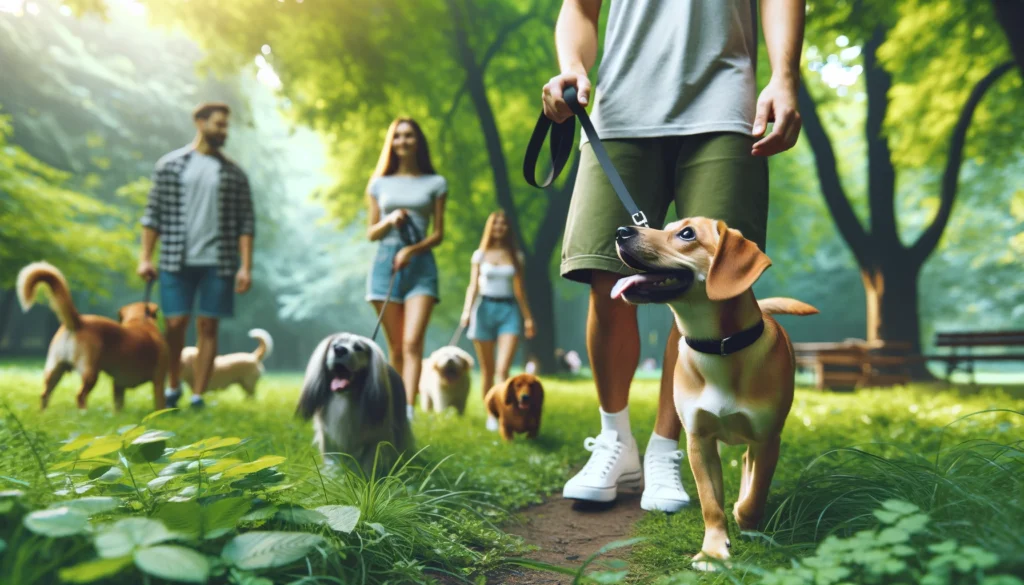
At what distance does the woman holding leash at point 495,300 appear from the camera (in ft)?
22.6

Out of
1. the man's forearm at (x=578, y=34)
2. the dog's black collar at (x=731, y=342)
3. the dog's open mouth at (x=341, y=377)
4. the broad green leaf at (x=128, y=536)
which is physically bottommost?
the broad green leaf at (x=128, y=536)

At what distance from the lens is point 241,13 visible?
10328 mm

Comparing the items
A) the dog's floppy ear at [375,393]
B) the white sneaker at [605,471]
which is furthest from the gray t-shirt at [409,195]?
the white sneaker at [605,471]

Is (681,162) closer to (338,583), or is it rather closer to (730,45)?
(730,45)

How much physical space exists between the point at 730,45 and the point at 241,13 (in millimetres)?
9776

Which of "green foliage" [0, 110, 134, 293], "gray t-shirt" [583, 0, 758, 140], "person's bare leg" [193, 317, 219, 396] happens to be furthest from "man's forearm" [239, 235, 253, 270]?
"green foliage" [0, 110, 134, 293]

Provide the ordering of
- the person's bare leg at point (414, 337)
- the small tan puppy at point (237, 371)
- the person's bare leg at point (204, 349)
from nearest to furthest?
1. the person's bare leg at point (414, 337)
2. the person's bare leg at point (204, 349)
3. the small tan puppy at point (237, 371)

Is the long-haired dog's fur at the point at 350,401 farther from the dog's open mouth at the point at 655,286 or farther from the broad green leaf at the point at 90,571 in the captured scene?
the broad green leaf at the point at 90,571

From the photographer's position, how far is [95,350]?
16.9 feet

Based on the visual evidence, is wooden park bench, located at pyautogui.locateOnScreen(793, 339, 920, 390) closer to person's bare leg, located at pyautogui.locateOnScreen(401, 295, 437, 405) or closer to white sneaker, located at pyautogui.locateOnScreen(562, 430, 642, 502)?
person's bare leg, located at pyautogui.locateOnScreen(401, 295, 437, 405)

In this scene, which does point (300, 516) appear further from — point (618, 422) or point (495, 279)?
point (495, 279)

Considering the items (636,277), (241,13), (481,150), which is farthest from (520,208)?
(636,277)

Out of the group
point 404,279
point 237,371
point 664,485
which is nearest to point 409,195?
point 404,279

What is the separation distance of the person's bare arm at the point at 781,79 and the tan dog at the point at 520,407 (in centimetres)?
293
